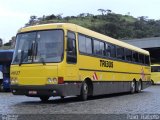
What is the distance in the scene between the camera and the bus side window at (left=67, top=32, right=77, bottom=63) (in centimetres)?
1670

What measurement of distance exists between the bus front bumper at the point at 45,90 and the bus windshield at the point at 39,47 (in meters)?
0.98

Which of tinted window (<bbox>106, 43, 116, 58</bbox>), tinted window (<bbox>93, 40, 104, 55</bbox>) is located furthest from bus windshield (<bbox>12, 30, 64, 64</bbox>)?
tinted window (<bbox>106, 43, 116, 58</bbox>)

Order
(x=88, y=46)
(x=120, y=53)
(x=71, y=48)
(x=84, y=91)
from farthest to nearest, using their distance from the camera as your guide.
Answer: (x=120, y=53) → (x=88, y=46) → (x=84, y=91) → (x=71, y=48)

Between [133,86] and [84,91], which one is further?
[133,86]

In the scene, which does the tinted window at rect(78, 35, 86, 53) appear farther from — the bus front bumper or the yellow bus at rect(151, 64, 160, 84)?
the yellow bus at rect(151, 64, 160, 84)

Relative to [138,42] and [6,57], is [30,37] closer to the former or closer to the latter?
[6,57]

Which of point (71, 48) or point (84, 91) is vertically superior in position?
point (71, 48)

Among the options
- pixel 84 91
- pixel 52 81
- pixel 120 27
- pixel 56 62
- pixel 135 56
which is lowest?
pixel 84 91

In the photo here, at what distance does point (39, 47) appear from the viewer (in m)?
16.6

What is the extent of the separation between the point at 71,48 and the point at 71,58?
0.39m

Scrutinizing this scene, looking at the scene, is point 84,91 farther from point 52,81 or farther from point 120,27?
point 120,27

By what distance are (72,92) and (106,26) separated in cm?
10358

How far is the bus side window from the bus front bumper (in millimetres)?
975

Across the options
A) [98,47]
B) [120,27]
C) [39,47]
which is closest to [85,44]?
[98,47]
